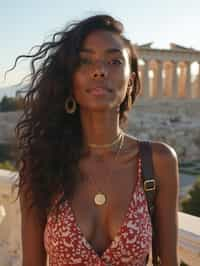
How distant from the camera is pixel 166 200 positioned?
1977 mm

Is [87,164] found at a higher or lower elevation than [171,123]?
higher

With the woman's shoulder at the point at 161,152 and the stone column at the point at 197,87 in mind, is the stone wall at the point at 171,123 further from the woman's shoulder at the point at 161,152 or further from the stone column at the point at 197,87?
the woman's shoulder at the point at 161,152

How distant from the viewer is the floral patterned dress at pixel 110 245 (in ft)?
6.03

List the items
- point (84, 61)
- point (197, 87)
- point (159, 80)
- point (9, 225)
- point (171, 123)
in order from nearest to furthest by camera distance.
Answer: point (84, 61) < point (9, 225) < point (171, 123) < point (159, 80) < point (197, 87)

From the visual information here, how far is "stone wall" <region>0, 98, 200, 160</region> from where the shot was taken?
3459 cm

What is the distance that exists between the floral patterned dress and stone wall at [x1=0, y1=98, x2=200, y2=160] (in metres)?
29.4

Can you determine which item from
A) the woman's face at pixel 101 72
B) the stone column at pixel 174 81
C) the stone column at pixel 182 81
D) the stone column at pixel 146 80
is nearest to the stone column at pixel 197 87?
the stone column at pixel 182 81

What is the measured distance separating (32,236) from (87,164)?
0.37 metres

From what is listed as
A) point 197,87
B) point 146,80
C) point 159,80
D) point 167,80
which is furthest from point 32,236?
point 197,87

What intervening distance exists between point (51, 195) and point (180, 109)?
4544cm

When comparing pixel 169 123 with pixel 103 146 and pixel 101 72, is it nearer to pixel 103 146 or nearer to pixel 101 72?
pixel 103 146

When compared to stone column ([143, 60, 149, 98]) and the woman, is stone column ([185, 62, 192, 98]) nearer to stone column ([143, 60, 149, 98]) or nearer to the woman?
stone column ([143, 60, 149, 98])

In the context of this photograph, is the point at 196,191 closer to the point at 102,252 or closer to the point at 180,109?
the point at 102,252

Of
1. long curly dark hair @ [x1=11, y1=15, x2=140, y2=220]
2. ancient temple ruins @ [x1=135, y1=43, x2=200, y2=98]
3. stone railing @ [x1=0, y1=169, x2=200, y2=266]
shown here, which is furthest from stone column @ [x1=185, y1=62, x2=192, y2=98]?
long curly dark hair @ [x1=11, y1=15, x2=140, y2=220]
